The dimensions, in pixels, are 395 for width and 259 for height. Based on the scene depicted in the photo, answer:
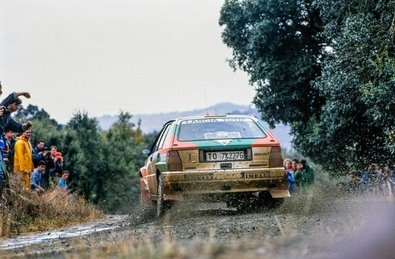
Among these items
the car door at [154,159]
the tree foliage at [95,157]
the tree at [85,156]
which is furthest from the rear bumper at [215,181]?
the tree foliage at [95,157]

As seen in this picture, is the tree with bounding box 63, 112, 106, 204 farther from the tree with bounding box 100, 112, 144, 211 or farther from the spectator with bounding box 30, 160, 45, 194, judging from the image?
the spectator with bounding box 30, 160, 45, 194

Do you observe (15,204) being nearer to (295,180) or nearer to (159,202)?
(159,202)

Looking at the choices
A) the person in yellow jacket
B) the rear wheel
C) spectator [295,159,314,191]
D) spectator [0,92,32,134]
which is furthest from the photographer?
spectator [295,159,314,191]

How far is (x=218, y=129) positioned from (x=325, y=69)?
10640 millimetres

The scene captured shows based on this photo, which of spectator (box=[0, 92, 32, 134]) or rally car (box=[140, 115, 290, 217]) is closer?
spectator (box=[0, 92, 32, 134])

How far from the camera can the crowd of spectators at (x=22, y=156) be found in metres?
11.5

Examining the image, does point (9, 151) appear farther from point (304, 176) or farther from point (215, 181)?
point (304, 176)

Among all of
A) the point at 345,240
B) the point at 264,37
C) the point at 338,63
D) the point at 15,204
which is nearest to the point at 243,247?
the point at 345,240

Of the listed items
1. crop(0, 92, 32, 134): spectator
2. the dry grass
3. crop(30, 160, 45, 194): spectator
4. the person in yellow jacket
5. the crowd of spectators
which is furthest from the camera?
crop(30, 160, 45, 194): spectator

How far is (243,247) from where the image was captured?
16.1 ft

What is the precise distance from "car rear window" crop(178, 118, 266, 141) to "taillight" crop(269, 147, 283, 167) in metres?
0.35

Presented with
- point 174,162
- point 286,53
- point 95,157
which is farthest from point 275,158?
point 95,157

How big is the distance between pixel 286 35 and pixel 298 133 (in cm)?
336

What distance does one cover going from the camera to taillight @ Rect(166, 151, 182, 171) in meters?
12.5
